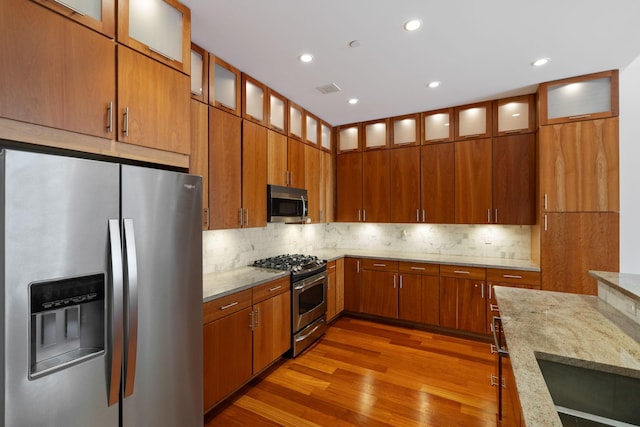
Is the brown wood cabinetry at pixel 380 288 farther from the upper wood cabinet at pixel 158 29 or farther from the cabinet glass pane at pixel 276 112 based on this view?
the upper wood cabinet at pixel 158 29

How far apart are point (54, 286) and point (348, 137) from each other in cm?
408

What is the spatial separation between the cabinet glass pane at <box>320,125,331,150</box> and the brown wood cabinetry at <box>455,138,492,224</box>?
1.85 m

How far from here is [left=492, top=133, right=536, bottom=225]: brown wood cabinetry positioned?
3.44 meters

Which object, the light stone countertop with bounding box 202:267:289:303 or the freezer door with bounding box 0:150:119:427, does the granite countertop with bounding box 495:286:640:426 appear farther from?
the light stone countertop with bounding box 202:267:289:303

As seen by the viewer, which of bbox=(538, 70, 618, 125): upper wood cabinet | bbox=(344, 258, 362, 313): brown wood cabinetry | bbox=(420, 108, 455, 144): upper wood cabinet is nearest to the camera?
bbox=(538, 70, 618, 125): upper wood cabinet

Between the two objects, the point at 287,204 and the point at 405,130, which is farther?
the point at 405,130

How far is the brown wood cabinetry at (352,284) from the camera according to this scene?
424 centimetres

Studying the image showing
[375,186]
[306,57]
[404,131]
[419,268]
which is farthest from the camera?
[375,186]

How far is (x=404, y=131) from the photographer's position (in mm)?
4184

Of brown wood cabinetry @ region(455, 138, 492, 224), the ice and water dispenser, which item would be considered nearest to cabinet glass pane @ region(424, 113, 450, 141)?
brown wood cabinetry @ region(455, 138, 492, 224)

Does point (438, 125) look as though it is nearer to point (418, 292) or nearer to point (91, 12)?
point (418, 292)

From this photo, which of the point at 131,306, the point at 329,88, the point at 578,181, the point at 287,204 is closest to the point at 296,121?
the point at 329,88

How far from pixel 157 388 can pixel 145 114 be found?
1.48 meters

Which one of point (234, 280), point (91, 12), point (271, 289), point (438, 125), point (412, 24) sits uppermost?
point (412, 24)
